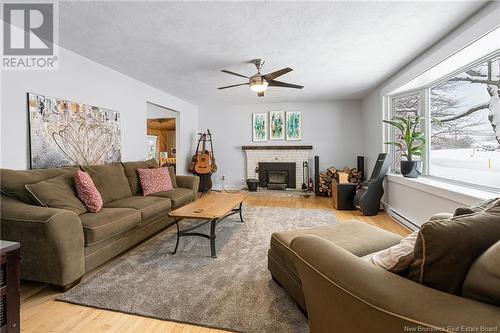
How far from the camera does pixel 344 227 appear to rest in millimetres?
1999

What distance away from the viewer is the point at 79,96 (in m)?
3.09

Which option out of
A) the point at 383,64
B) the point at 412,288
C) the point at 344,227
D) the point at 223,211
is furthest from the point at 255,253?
the point at 383,64

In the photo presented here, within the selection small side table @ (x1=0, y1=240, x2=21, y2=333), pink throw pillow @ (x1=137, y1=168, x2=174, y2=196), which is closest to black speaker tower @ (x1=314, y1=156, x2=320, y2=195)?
pink throw pillow @ (x1=137, y1=168, x2=174, y2=196)

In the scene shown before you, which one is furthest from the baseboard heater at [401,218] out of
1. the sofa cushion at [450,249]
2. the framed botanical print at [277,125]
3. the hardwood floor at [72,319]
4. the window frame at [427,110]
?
the hardwood floor at [72,319]

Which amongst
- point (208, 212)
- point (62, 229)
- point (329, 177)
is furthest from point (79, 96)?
point (329, 177)

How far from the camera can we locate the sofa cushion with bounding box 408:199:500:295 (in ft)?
2.73

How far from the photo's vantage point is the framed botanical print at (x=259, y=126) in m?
6.50

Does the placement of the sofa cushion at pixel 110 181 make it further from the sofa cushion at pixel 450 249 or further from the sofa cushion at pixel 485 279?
the sofa cushion at pixel 485 279

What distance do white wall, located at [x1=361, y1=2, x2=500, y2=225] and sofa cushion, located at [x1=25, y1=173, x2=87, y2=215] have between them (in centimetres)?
367

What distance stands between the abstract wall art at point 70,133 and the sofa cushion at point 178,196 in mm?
948

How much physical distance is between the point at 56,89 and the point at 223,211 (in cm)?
233

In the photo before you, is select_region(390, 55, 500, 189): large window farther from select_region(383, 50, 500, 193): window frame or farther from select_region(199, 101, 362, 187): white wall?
select_region(199, 101, 362, 187): white wall

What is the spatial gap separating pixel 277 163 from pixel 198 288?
15.6ft

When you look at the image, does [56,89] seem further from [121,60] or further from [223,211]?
[223,211]
